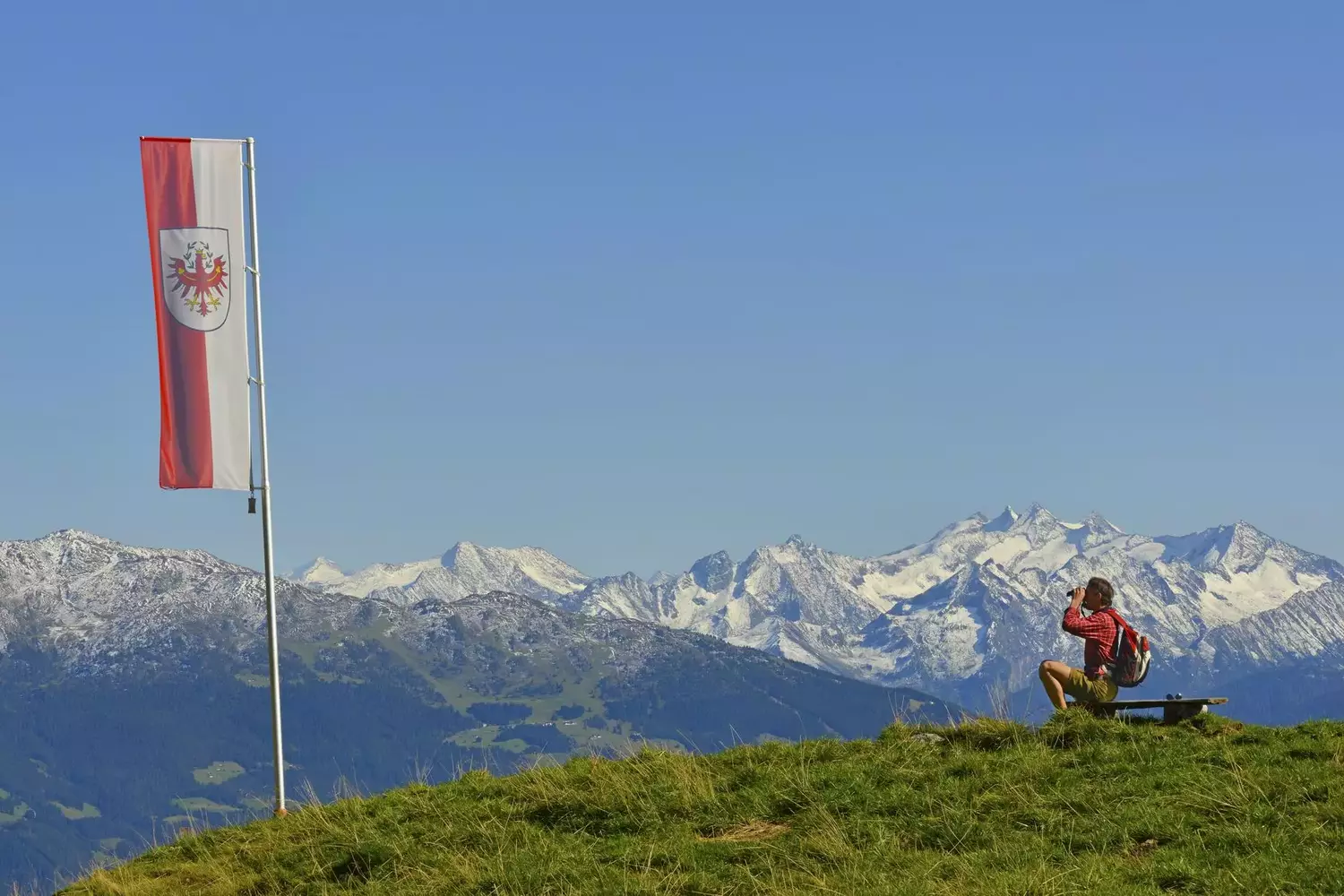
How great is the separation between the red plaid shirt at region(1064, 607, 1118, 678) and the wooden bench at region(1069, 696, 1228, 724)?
735 millimetres

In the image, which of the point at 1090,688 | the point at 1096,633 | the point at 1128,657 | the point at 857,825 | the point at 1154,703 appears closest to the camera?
the point at 857,825

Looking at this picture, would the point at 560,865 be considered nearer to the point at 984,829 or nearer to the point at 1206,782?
the point at 984,829

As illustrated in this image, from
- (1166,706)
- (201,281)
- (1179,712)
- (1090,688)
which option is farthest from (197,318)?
(1179,712)

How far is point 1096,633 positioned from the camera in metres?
27.4

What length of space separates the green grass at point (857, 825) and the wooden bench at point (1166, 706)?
0.36 m

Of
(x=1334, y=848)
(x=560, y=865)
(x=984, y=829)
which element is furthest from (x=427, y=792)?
(x=1334, y=848)

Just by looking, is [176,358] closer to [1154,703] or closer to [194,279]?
[194,279]

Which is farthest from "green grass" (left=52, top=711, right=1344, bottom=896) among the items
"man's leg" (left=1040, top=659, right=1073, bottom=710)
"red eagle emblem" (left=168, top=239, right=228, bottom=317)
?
"red eagle emblem" (left=168, top=239, right=228, bottom=317)

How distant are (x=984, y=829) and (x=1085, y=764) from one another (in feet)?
11.6

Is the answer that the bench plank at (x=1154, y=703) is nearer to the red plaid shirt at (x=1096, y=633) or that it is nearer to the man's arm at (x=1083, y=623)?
the red plaid shirt at (x=1096, y=633)

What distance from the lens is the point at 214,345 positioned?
32.2 metres

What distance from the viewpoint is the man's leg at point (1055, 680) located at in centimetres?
2756

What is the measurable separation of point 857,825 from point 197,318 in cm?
1766

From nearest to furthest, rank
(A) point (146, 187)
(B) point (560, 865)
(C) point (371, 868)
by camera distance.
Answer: (B) point (560, 865) < (C) point (371, 868) < (A) point (146, 187)
